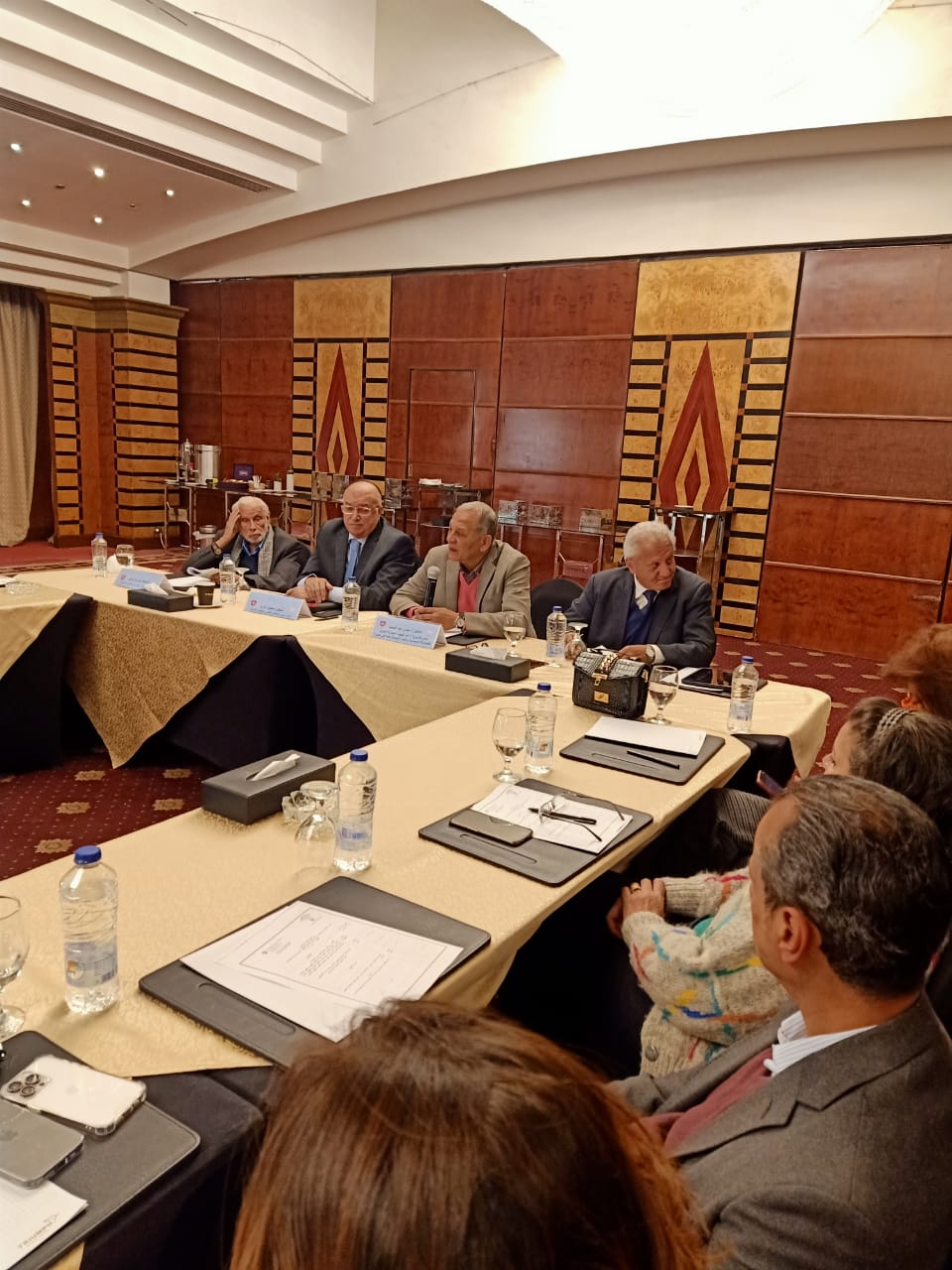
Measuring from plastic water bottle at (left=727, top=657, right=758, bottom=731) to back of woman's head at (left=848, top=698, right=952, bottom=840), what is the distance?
1.03 metres

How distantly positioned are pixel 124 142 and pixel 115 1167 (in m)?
7.53

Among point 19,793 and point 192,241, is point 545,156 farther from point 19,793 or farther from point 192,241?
point 19,793

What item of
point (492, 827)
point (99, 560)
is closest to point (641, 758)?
point (492, 827)

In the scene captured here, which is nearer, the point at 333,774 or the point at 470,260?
the point at 333,774

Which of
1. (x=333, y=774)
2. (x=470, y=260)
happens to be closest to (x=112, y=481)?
(x=470, y=260)

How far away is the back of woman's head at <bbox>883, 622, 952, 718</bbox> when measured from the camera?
73.0 inches

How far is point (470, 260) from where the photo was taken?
306 inches

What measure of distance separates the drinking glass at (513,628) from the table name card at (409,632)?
25 centimetres

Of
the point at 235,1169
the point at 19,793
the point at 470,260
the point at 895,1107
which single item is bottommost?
the point at 19,793

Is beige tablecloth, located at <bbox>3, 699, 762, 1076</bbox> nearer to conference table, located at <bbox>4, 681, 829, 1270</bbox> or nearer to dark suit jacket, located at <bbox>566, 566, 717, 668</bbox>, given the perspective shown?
conference table, located at <bbox>4, 681, 829, 1270</bbox>

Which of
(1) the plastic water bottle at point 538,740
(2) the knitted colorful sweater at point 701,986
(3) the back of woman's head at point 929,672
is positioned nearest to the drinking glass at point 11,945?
(2) the knitted colorful sweater at point 701,986

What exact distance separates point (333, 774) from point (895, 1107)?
1.17m

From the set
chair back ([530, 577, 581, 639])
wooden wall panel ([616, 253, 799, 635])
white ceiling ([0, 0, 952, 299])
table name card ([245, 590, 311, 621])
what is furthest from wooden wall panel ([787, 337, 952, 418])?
table name card ([245, 590, 311, 621])

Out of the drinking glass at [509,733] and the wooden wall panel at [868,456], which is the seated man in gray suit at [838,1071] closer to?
the drinking glass at [509,733]
